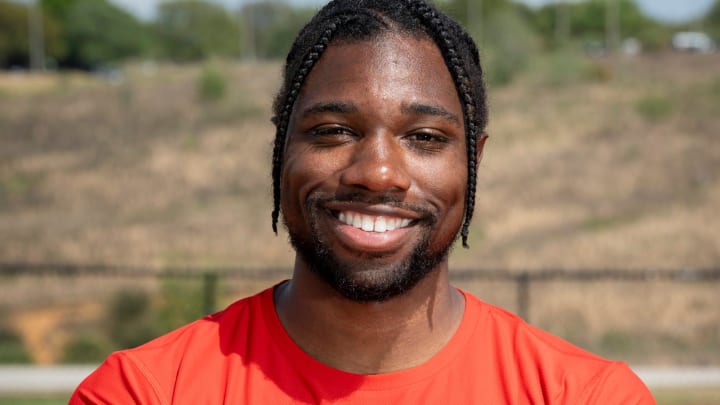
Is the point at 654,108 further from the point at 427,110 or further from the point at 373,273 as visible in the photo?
the point at 373,273

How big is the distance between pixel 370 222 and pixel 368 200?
5cm

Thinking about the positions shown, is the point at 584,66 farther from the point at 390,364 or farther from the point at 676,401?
the point at 390,364

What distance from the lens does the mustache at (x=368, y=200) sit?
6.68ft

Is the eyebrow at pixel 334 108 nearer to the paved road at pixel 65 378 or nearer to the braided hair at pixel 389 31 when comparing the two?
the braided hair at pixel 389 31

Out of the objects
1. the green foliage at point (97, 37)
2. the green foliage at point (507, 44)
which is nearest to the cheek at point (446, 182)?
the green foliage at point (507, 44)

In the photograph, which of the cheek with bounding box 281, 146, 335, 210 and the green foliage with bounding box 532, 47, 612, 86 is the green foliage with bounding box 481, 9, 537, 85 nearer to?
the green foliage with bounding box 532, 47, 612, 86

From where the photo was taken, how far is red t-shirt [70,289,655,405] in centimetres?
206

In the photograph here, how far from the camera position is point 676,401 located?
7176 millimetres

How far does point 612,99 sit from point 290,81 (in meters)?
30.7

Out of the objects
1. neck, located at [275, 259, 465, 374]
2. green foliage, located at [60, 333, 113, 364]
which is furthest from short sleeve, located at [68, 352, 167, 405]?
green foliage, located at [60, 333, 113, 364]

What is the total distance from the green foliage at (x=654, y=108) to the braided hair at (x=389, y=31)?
91.6 feet

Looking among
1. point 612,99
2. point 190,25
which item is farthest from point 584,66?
point 190,25

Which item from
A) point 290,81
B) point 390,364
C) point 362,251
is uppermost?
point 290,81

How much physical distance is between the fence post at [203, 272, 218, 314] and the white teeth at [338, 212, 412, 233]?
9009 mm
